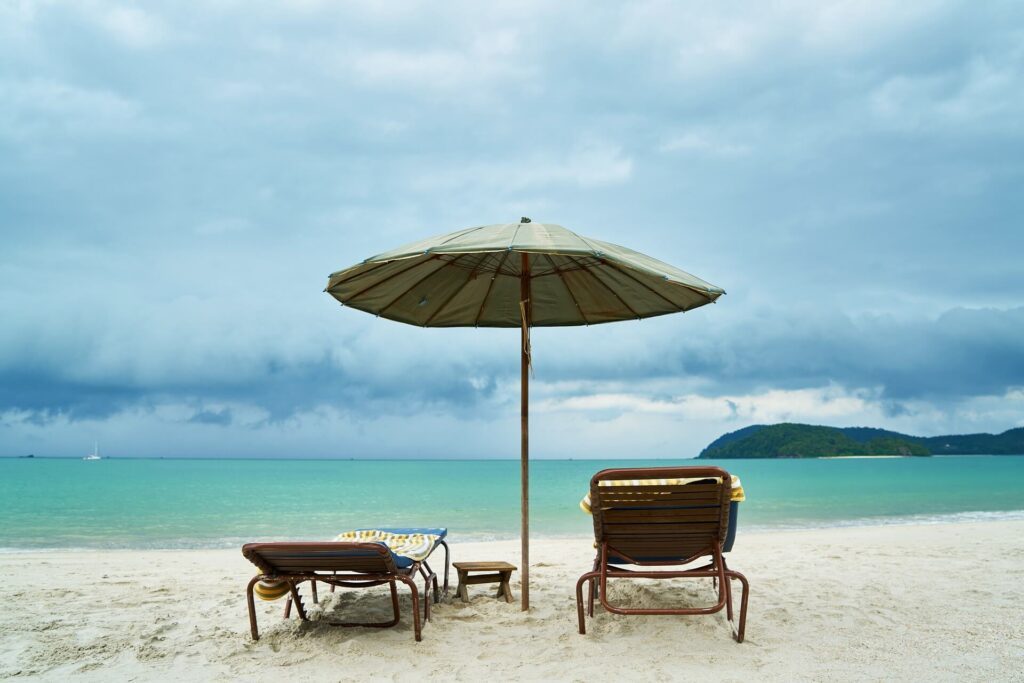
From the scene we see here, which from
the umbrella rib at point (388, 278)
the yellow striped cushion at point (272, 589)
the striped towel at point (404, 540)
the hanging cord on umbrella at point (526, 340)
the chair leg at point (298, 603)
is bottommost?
the chair leg at point (298, 603)

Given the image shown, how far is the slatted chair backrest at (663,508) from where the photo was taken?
3922 millimetres

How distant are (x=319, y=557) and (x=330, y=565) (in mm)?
131

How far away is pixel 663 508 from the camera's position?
4008 mm

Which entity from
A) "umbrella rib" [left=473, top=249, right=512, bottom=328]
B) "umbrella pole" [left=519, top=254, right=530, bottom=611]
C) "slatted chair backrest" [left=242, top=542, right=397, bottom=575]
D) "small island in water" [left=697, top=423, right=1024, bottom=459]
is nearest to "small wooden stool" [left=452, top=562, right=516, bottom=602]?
"umbrella pole" [left=519, top=254, right=530, bottom=611]

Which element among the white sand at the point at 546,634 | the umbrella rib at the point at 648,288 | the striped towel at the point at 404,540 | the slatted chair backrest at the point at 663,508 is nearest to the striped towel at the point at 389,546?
the striped towel at the point at 404,540

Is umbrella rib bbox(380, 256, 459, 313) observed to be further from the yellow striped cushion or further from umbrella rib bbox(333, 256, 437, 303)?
the yellow striped cushion

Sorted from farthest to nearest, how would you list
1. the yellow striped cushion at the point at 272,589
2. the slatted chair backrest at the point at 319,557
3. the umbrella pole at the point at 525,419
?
the umbrella pole at the point at 525,419, the yellow striped cushion at the point at 272,589, the slatted chair backrest at the point at 319,557

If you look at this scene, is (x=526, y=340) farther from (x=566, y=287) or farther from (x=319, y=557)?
(x=319, y=557)

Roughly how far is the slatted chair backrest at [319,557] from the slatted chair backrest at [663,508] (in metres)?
1.29

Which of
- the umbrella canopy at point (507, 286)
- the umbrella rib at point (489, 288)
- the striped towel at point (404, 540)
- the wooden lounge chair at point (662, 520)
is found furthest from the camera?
the umbrella rib at point (489, 288)

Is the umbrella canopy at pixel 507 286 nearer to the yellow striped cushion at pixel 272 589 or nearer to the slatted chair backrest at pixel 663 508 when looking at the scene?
the slatted chair backrest at pixel 663 508

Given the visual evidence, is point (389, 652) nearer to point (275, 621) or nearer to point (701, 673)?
point (275, 621)

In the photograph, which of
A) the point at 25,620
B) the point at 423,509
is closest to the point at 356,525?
the point at 423,509

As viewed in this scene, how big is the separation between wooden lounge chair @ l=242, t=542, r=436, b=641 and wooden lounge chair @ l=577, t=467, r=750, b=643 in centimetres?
111
